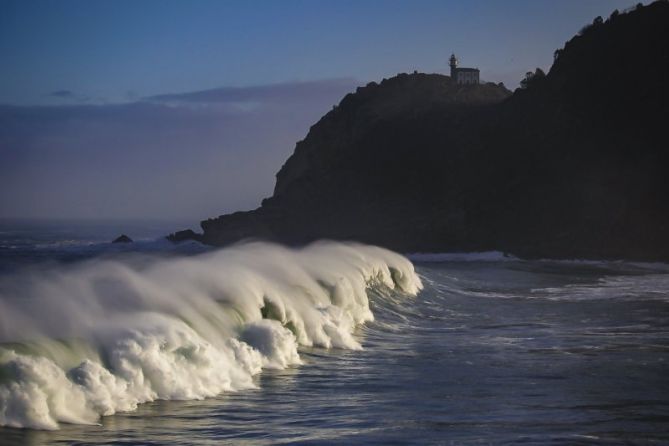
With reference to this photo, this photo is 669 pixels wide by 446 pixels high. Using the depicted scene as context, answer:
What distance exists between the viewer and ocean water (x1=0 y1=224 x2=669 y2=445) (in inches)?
339

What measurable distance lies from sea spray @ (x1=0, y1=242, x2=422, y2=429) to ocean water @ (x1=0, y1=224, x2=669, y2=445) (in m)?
0.02

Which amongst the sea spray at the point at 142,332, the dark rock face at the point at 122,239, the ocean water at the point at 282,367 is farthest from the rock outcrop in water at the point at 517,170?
the sea spray at the point at 142,332

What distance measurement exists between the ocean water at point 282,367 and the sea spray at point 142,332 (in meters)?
0.02

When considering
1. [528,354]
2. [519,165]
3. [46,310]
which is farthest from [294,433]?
[519,165]

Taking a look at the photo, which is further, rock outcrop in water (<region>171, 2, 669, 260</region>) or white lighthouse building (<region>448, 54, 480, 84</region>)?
white lighthouse building (<region>448, 54, 480, 84</region>)

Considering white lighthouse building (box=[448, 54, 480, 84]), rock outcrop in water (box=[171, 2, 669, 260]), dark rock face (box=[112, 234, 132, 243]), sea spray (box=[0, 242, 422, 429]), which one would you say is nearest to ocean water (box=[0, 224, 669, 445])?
sea spray (box=[0, 242, 422, 429])

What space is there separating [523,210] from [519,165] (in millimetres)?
6009

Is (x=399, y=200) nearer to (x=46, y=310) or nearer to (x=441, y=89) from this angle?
(x=441, y=89)

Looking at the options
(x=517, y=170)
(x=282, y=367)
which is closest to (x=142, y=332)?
(x=282, y=367)

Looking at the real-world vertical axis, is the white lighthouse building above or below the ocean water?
above

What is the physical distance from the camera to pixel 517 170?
83.1 meters

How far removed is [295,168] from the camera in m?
102

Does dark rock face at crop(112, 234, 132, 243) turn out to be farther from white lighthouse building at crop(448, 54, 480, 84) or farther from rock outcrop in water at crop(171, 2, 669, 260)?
white lighthouse building at crop(448, 54, 480, 84)

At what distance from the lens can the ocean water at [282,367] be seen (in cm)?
860
